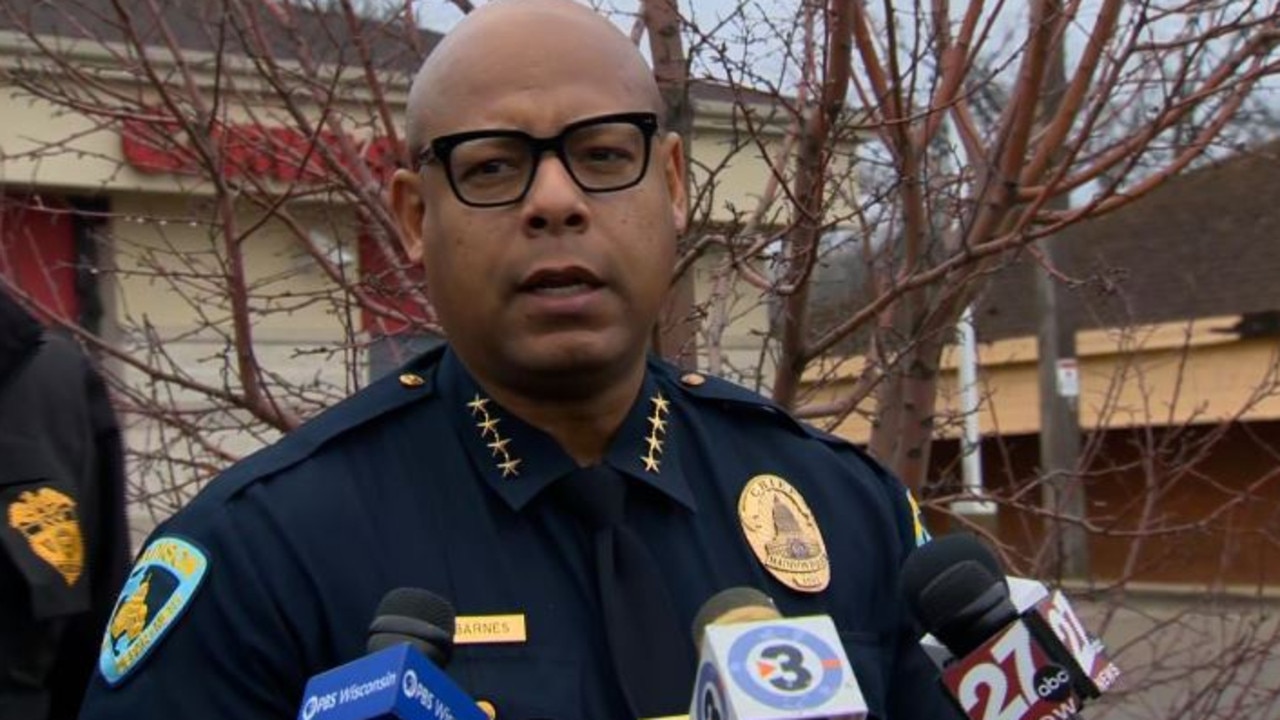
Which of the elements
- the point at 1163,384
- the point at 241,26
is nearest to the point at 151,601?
the point at 241,26

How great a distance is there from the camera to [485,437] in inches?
76.7

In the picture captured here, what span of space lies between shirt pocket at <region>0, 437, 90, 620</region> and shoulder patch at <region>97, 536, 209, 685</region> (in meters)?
0.54

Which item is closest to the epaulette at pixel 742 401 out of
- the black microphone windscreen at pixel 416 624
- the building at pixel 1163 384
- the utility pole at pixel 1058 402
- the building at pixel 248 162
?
the black microphone windscreen at pixel 416 624

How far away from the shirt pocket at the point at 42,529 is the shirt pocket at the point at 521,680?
816 mm

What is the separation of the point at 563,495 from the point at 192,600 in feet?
1.38

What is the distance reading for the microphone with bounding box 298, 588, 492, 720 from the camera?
53.2 inches

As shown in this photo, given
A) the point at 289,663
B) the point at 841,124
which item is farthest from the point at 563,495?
the point at 841,124

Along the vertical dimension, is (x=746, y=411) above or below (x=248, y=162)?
below

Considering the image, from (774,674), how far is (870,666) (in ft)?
1.92

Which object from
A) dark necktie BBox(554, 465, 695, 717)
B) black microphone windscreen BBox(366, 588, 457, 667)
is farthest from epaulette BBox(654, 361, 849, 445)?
black microphone windscreen BBox(366, 588, 457, 667)

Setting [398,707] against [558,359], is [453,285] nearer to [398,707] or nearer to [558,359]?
[558,359]

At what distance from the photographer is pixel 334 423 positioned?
1943 millimetres

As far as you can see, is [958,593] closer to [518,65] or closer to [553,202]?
[553,202]

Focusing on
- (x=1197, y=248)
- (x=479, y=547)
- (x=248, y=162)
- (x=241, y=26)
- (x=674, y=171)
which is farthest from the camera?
Result: (x=1197, y=248)
